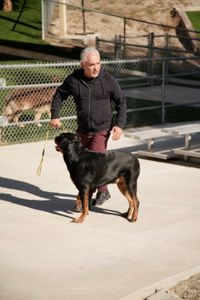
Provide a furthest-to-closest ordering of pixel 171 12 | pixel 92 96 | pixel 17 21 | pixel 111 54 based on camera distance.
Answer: pixel 171 12, pixel 17 21, pixel 111 54, pixel 92 96

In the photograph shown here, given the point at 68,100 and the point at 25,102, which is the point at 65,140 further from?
the point at 68,100

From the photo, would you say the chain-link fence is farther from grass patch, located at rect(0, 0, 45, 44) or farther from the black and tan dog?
grass patch, located at rect(0, 0, 45, 44)

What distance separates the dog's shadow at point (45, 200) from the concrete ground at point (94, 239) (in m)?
0.01

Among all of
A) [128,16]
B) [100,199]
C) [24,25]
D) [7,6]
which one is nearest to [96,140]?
[100,199]

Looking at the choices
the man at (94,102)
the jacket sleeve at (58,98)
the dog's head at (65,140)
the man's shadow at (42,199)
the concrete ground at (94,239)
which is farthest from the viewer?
the man's shadow at (42,199)

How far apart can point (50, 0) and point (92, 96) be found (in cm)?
1989

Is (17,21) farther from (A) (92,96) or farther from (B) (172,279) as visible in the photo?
(B) (172,279)

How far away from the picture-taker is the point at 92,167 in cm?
787

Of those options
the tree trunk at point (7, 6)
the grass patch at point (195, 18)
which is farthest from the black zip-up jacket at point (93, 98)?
the tree trunk at point (7, 6)

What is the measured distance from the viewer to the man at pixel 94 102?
8156mm

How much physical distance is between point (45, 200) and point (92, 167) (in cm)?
139

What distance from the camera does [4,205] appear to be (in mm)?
8750

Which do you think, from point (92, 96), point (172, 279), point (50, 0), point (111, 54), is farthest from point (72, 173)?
point (50, 0)

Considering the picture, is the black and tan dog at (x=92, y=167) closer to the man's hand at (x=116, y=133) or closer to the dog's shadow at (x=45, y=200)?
the man's hand at (x=116, y=133)
